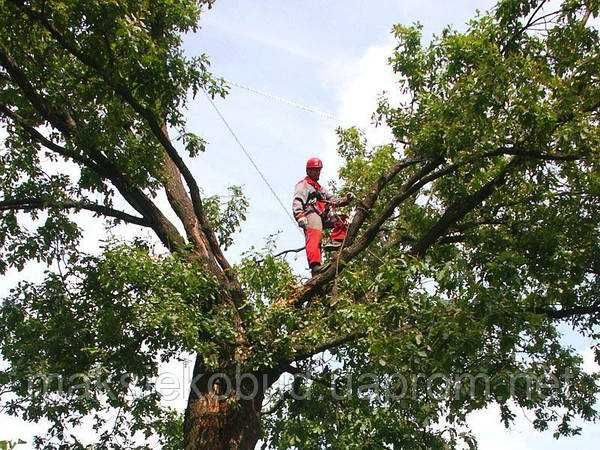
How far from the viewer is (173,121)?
849 cm

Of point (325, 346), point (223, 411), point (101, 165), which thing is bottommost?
point (223, 411)

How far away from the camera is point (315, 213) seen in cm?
999

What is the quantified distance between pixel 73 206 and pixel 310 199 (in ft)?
10.9

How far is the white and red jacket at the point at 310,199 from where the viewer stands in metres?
9.86

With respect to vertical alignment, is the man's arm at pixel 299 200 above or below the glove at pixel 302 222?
above

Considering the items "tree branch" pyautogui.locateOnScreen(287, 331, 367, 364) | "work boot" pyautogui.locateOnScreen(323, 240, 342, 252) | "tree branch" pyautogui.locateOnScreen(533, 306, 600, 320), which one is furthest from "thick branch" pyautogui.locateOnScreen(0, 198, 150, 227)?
"tree branch" pyautogui.locateOnScreen(533, 306, 600, 320)

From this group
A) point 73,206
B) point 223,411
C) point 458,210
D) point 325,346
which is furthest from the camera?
point 73,206

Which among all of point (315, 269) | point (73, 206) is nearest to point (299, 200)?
point (315, 269)

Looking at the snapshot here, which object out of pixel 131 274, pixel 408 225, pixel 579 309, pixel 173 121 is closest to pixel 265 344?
pixel 131 274

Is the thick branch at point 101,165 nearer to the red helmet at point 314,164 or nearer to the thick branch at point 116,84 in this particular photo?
the thick branch at point 116,84

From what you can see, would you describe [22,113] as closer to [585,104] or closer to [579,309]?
[585,104]

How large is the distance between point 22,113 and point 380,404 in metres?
6.25

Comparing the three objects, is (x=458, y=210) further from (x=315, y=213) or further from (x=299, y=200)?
(x=299, y=200)

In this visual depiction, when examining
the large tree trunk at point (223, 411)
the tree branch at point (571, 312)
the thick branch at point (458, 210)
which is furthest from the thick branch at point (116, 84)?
the tree branch at point (571, 312)
